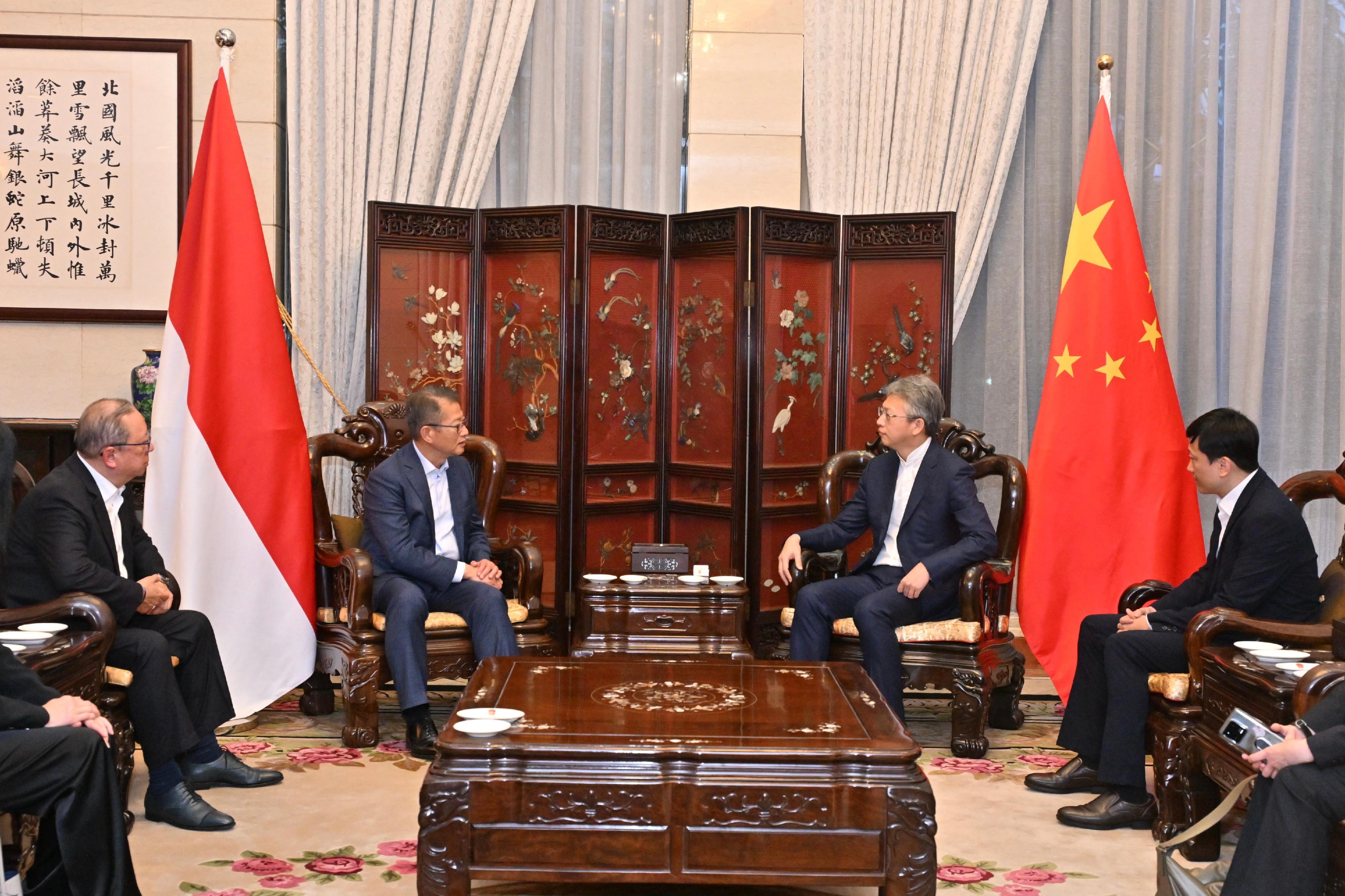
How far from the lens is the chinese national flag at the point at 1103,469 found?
4598mm

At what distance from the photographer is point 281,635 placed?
427 cm

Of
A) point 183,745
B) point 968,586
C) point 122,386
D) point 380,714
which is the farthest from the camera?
point 122,386

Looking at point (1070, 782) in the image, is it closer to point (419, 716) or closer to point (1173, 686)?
point (1173, 686)

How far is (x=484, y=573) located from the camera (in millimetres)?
4359

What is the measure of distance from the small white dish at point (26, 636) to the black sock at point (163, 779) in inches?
22.0

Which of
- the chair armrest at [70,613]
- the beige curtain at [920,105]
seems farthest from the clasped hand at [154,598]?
the beige curtain at [920,105]

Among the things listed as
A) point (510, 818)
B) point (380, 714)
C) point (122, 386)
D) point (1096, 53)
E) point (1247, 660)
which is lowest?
point (380, 714)

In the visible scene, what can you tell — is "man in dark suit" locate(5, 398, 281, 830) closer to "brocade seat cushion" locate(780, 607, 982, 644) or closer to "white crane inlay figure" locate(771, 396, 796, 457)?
"brocade seat cushion" locate(780, 607, 982, 644)

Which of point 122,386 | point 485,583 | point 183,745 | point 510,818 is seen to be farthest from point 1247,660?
point 122,386

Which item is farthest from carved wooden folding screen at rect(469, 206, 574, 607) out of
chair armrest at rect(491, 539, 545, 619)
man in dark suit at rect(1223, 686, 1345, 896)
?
man in dark suit at rect(1223, 686, 1345, 896)

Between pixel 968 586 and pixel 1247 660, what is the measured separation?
123cm

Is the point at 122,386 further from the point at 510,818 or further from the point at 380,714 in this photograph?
the point at 510,818

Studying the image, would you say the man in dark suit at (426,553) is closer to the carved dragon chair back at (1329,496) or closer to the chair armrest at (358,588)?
the chair armrest at (358,588)

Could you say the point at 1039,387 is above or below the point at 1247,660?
above
